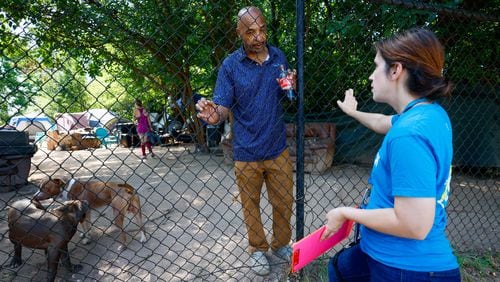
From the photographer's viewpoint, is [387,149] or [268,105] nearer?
[387,149]

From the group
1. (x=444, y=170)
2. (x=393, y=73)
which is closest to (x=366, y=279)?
(x=444, y=170)

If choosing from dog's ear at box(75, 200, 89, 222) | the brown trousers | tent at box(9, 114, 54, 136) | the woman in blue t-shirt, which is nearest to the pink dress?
tent at box(9, 114, 54, 136)

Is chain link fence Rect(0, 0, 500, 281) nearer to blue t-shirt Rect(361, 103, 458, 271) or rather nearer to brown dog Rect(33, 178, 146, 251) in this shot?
brown dog Rect(33, 178, 146, 251)

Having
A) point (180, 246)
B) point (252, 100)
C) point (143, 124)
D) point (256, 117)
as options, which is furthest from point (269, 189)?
point (143, 124)

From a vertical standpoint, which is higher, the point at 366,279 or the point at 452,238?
the point at 366,279

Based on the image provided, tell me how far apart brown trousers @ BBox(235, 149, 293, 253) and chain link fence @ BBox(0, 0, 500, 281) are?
0.19 meters

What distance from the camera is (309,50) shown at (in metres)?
5.66

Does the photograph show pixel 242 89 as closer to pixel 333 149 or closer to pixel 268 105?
pixel 268 105

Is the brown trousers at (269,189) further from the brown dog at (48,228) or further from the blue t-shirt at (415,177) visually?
the brown dog at (48,228)

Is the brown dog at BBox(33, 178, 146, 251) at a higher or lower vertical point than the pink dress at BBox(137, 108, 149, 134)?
higher

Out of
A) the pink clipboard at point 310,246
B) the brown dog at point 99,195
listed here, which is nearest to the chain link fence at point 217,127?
the brown dog at point 99,195

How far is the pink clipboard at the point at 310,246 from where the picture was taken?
4.57 feet

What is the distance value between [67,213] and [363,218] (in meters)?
2.83

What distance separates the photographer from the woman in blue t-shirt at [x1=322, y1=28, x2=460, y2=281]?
1.07m
